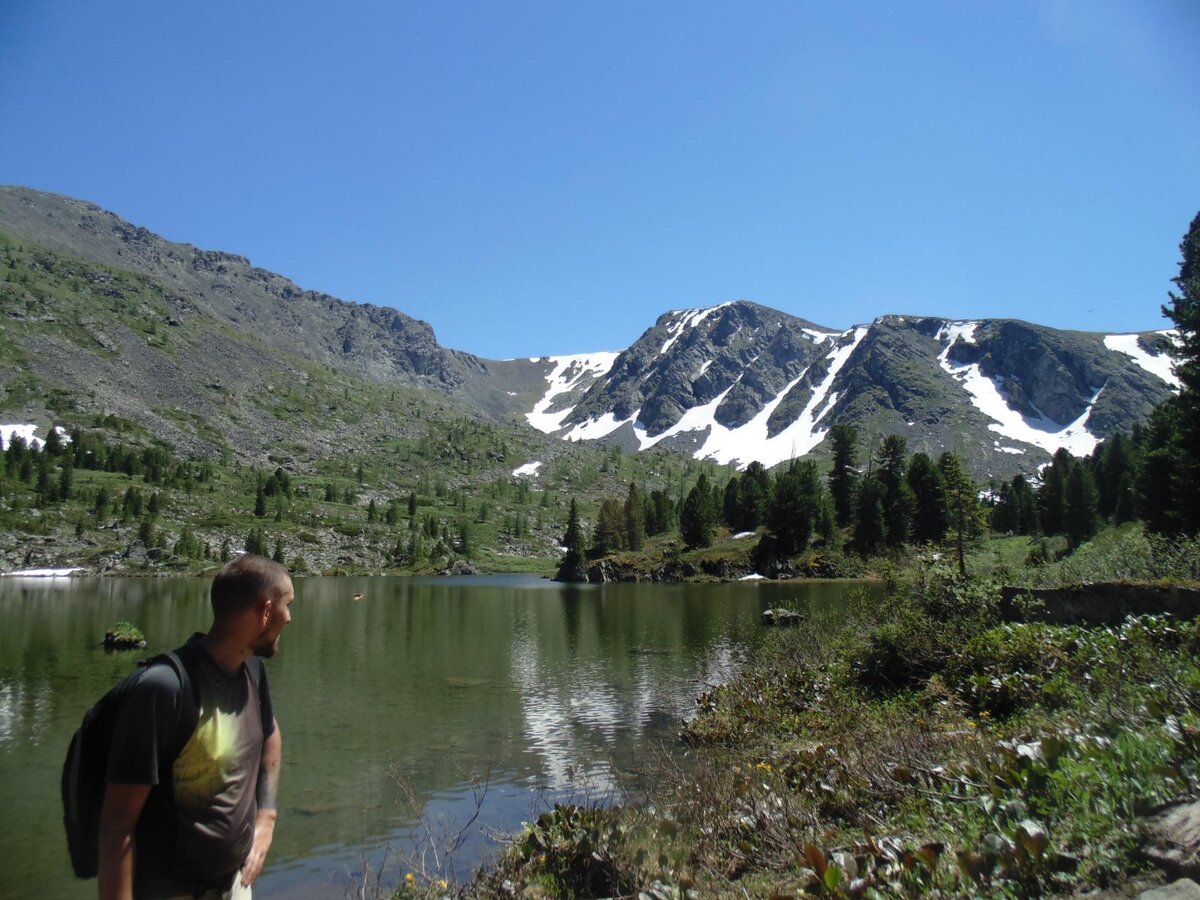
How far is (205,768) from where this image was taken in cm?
419

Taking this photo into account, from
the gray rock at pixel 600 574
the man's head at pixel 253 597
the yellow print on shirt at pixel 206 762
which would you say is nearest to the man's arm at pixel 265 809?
the yellow print on shirt at pixel 206 762

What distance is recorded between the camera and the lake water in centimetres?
1391

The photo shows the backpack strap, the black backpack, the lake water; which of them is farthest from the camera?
the lake water

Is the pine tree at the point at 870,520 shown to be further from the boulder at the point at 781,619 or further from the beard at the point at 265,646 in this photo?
the beard at the point at 265,646

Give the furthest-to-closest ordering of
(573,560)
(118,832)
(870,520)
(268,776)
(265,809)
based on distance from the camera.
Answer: (573,560)
(870,520)
(268,776)
(265,809)
(118,832)

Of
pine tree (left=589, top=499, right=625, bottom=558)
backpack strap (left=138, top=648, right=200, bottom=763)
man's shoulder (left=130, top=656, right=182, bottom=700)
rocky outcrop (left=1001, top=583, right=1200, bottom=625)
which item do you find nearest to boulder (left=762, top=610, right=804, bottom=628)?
rocky outcrop (left=1001, top=583, right=1200, bottom=625)

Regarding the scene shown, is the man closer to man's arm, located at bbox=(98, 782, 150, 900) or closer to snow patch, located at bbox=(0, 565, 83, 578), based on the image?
man's arm, located at bbox=(98, 782, 150, 900)

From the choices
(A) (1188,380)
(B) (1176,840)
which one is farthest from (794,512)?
(B) (1176,840)

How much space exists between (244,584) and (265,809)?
1676 millimetres

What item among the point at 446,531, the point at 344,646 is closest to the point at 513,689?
the point at 344,646

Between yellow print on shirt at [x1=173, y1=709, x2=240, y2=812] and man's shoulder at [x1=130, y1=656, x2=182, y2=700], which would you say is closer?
man's shoulder at [x1=130, y1=656, x2=182, y2=700]

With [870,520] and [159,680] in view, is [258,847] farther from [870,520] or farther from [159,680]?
[870,520]

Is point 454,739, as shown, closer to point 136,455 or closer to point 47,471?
point 47,471

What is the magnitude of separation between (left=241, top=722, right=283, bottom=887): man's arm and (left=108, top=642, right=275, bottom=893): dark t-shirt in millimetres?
158
